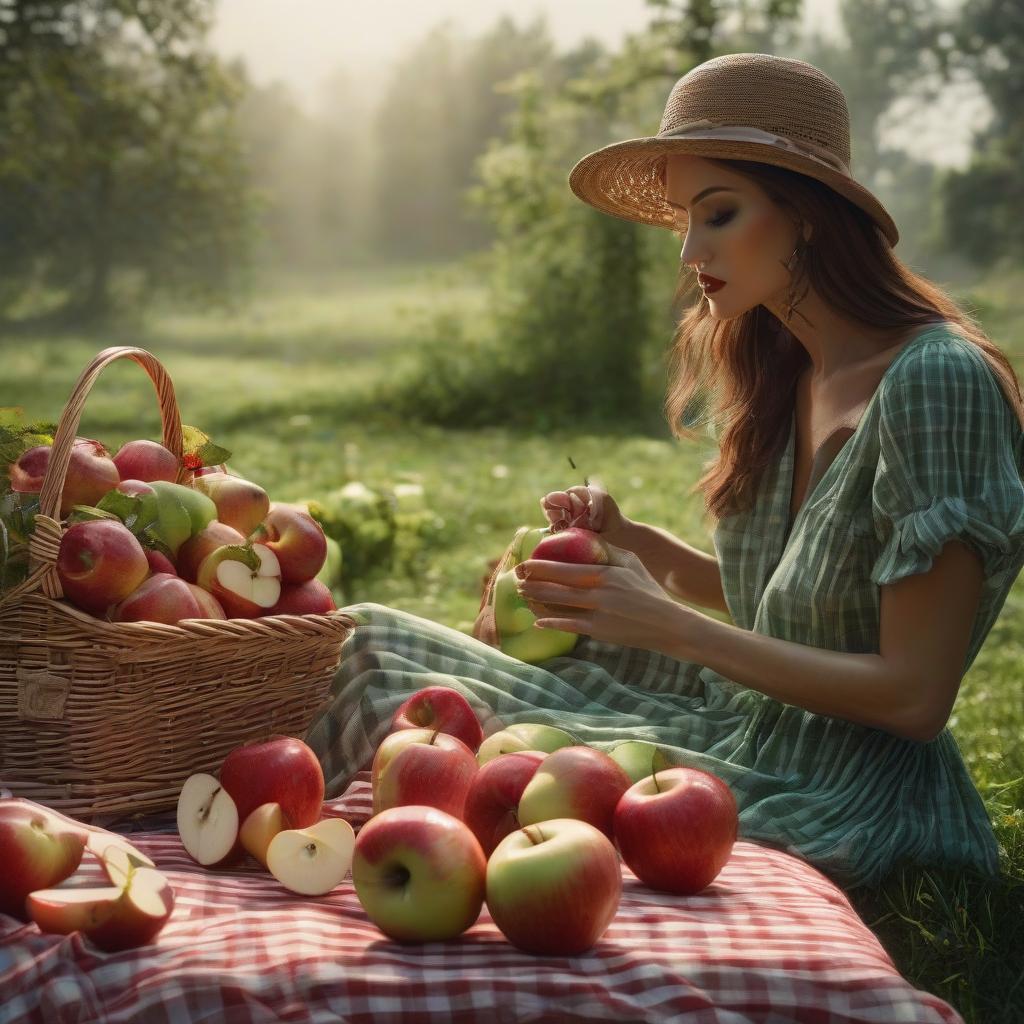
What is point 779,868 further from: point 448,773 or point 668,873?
point 448,773

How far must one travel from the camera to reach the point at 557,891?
5.35 ft

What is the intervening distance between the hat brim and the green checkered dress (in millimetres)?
281

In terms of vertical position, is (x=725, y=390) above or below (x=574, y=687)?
above

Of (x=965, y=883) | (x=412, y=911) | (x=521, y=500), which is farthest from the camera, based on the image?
(x=521, y=500)

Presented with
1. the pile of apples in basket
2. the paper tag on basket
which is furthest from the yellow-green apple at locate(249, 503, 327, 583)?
the paper tag on basket

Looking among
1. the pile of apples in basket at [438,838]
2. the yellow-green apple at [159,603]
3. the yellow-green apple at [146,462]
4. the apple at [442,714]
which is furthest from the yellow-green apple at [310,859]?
the yellow-green apple at [146,462]

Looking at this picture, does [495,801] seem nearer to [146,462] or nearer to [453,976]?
[453,976]

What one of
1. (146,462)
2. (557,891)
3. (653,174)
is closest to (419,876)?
(557,891)

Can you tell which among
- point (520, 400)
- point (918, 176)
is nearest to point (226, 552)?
point (520, 400)

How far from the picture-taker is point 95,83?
48.0 ft

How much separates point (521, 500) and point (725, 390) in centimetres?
457

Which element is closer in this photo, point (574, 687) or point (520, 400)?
point (574, 687)

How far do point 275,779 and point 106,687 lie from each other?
1.11ft

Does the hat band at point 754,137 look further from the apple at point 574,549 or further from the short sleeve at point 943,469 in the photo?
the apple at point 574,549
